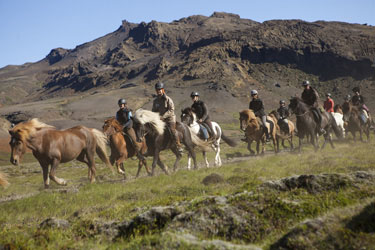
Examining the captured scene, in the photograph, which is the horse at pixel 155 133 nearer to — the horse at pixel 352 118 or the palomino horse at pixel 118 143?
the palomino horse at pixel 118 143

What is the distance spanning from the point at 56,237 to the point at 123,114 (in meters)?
11.2

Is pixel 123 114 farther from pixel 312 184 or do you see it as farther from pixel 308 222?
pixel 308 222

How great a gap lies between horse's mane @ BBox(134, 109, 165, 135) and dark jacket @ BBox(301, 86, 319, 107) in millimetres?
9166

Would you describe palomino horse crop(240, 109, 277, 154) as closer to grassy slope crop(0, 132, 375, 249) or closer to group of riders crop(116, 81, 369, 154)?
group of riders crop(116, 81, 369, 154)

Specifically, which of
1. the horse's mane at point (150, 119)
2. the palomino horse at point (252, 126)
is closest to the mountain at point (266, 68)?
the palomino horse at point (252, 126)

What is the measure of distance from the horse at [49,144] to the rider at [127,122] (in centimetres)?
182

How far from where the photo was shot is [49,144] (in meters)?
12.6

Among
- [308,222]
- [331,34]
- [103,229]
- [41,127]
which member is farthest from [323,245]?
[331,34]

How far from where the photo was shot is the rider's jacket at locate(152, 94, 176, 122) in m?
13.8

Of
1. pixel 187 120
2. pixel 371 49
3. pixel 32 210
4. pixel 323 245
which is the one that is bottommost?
pixel 32 210

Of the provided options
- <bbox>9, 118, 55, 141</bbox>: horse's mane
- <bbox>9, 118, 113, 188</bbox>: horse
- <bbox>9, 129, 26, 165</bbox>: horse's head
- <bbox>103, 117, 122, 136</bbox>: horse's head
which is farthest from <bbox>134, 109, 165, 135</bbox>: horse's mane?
<bbox>9, 129, 26, 165</bbox>: horse's head

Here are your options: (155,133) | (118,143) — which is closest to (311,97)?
(155,133)

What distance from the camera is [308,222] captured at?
140 inches

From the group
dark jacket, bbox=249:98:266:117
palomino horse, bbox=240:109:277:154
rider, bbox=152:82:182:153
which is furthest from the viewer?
dark jacket, bbox=249:98:266:117
